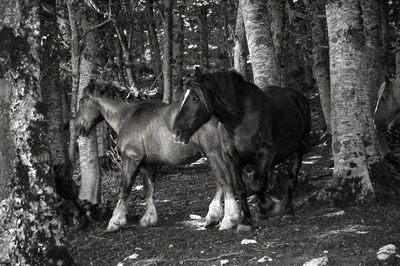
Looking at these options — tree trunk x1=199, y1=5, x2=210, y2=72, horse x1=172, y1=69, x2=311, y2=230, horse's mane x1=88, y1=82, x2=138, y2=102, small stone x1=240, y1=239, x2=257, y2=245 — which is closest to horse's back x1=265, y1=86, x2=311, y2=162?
horse x1=172, y1=69, x2=311, y2=230

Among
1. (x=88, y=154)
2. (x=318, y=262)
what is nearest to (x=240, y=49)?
(x=88, y=154)

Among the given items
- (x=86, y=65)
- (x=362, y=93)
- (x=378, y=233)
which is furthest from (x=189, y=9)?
(x=378, y=233)

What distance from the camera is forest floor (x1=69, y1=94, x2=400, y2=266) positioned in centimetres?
741

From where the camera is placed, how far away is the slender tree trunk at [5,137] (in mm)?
6500

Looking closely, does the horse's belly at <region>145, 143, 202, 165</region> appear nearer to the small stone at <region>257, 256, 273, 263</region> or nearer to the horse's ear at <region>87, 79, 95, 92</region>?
the horse's ear at <region>87, 79, 95, 92</region>

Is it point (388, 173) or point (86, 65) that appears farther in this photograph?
point (86, 65)

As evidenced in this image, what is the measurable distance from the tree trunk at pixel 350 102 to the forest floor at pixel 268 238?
1.50ft

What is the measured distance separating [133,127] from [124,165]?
2.20ft

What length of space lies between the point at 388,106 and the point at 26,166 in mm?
8477

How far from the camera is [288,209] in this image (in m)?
10.2

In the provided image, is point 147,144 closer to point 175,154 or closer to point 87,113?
point 175,154

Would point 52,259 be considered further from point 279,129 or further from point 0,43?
point 279,129

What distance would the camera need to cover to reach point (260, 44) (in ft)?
39.2

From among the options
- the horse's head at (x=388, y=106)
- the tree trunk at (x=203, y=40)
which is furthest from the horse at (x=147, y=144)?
the tree trunk at (x=203, y=40)
